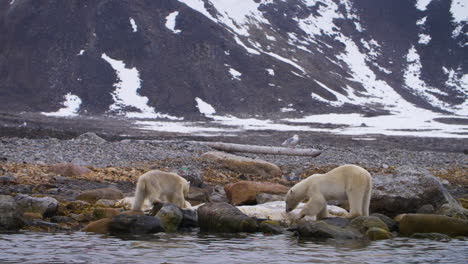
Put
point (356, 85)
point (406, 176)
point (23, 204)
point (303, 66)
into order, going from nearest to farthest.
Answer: point (23, 204), point (406, 176), point (303, 66), point (356, 85)

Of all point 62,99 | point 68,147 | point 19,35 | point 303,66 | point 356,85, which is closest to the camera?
point 68,147

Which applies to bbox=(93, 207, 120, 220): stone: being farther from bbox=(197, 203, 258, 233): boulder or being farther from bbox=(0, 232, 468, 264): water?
bbox=(197, 203, 258, 233): boulder

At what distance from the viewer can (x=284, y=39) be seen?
136 m

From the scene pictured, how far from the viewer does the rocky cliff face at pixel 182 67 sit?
322 ft

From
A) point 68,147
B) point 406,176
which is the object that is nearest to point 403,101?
point 68,147

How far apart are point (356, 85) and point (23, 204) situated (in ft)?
392

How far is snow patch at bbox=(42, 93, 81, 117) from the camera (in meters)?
86.9

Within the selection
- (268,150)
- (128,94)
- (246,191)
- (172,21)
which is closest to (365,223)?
(246,191)

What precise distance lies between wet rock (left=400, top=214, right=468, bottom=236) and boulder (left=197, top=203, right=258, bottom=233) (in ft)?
9.96

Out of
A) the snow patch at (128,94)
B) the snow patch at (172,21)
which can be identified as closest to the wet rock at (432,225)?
the snow patch at (128,94)

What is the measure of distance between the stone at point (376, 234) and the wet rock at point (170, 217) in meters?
3.70

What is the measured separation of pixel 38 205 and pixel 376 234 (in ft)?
22.5

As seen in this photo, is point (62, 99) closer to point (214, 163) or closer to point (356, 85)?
point (356, 85)

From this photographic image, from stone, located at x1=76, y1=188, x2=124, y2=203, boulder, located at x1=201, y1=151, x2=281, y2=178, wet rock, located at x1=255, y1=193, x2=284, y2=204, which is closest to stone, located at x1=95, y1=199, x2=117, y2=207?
stone, located at x1=76, y1=188, x2=124, y2=203
